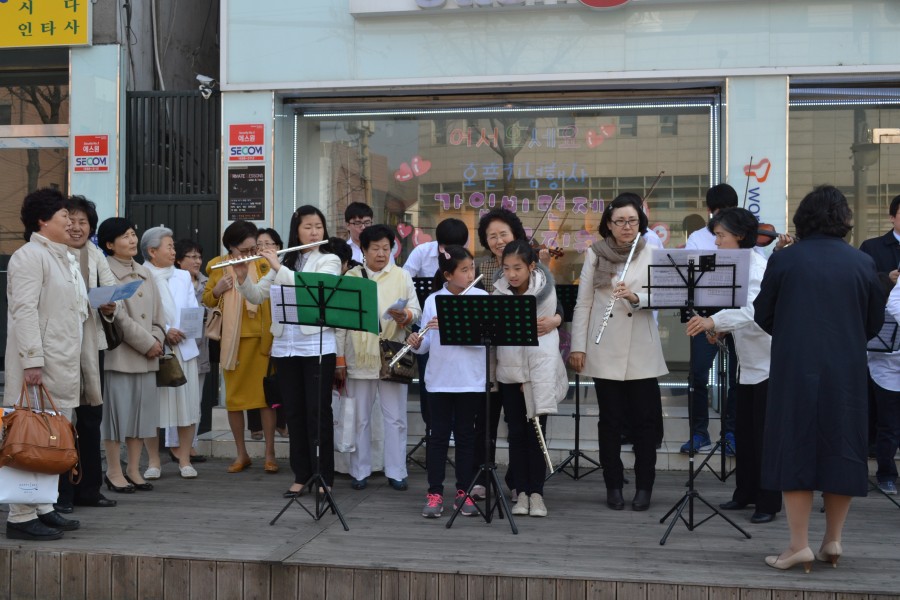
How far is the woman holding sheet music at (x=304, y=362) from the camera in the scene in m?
7.02

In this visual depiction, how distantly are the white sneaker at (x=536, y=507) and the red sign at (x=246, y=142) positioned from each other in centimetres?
466

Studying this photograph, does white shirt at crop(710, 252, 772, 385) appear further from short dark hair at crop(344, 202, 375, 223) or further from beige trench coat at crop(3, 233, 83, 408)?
beige trench coat at crop(3, 233, 83, 408)

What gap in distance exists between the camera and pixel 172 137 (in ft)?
33.1

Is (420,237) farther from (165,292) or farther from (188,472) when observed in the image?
(188,472)

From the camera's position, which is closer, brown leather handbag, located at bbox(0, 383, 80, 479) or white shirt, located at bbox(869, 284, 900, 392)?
brown leather handbag, located at bbox(0, 383, 80, 479)

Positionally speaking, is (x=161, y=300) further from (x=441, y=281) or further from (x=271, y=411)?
(x=441, y=281)

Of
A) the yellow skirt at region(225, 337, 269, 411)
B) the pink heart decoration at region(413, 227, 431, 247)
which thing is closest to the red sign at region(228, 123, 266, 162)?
the pink heart decoration at region(413, 227, 431, 247)

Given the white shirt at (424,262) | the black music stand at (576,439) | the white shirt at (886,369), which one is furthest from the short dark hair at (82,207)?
the white shirt at (886,369)

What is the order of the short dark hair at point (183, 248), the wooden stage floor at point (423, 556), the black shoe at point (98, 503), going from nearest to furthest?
the wooden stage floor at point (423, 556)
the black shoe at point (98, 503)
the short dark hair at point (183, 248)

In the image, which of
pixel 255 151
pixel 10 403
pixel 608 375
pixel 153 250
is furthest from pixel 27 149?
pixel 608 375

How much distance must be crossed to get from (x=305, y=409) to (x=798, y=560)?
346 cm

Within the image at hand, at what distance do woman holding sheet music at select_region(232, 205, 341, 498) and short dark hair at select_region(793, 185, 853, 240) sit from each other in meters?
3.20

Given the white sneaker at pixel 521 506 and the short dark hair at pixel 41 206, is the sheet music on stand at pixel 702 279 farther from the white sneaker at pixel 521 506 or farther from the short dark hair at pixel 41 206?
the short dark hair at pixel 41 206

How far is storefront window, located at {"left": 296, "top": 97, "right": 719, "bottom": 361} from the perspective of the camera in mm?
9547
